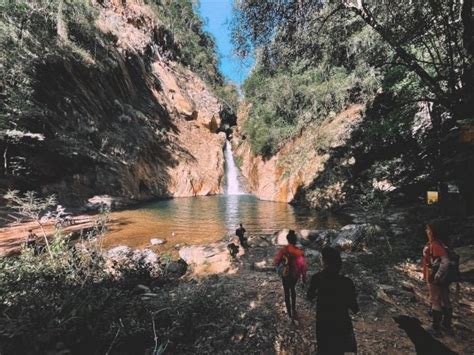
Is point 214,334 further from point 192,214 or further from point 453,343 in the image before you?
point 192,214

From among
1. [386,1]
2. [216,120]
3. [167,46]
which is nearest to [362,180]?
[386,1]

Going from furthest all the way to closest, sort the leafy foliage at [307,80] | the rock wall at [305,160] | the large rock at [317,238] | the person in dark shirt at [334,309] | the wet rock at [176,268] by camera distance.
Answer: the rock wall at [305,160] → the large rock at [317,238] → the leafy foliage at [307,80] → the wet rock at [176,268] → the person in dark shirt at [334,309]

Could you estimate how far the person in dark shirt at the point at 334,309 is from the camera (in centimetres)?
283

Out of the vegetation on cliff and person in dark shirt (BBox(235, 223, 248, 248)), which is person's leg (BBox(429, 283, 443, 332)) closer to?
the vegetation on cliff

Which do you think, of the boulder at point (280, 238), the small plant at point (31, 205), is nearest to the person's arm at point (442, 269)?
the small plant at point (31, 205)

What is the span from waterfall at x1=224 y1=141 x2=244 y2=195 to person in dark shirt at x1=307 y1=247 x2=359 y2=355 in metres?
37.6

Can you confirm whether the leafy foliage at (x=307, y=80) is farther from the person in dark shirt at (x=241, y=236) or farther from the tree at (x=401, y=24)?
the person in dark shirt at (x=241, y=236)

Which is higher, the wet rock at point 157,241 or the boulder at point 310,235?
the boulder at point 310,235

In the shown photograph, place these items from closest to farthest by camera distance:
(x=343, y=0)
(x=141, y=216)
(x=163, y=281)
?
(x=343, y=0) < (x=163, y=281) < (x=141, y=216)

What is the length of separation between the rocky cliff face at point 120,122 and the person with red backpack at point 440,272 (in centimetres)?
1872

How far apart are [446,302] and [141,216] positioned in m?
17.3

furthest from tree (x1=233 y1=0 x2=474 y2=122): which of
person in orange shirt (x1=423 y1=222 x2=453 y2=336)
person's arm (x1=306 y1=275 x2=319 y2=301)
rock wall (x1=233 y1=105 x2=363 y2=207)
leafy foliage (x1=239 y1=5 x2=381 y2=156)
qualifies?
rock wall (x1=233 y1=105 x2=363 y2=207)

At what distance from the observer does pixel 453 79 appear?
19.9ft

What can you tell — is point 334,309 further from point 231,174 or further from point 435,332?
point 231,174
